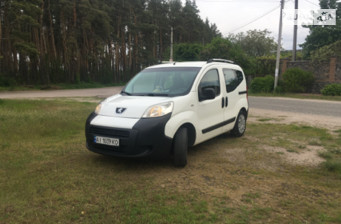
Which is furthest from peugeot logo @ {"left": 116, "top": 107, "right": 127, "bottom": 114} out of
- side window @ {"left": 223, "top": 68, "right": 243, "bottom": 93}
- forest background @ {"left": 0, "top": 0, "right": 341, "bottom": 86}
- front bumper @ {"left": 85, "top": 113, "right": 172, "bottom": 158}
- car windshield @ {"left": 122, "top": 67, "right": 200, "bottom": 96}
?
forest background @ {"left": 0, "top": 0, "right": 341, "bottom": 86}

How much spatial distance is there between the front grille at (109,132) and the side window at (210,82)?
63.1 inches

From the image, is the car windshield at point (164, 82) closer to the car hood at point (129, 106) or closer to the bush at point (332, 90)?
the car hood at point (129, 106)

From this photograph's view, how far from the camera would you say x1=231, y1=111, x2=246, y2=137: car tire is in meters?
6.65

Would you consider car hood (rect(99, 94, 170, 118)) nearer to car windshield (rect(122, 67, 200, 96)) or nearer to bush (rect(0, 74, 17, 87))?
car windshield (rect(122, 67, 200, 96))

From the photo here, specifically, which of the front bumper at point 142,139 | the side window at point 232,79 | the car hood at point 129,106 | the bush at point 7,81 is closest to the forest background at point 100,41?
the bush at point 7,81

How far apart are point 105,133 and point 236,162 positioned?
233 cm

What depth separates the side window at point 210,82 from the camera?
5.11m

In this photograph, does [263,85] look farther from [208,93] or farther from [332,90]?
[208,93]

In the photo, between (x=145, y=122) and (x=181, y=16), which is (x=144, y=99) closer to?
(x=145, y=122)

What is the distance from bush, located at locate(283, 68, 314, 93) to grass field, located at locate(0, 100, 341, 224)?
18.6 m

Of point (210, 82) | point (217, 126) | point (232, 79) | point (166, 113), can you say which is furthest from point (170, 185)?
point (232, 79)

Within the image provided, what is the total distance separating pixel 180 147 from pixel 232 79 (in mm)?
2665

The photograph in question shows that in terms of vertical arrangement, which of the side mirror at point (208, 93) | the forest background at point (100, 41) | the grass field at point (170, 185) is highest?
the forest background at point (100, 41)

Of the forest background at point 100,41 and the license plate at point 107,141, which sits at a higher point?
the forest background at point 100,41
